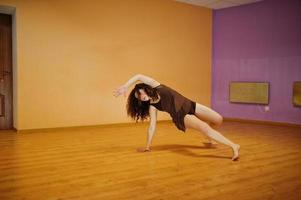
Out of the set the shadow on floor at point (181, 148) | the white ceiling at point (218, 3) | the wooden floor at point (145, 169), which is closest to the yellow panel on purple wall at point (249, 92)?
the white ceiling at point (218, 3)

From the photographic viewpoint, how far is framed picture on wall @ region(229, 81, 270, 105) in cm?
613

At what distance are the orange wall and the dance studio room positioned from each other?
0.06ft

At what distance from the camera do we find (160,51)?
6.28 meters

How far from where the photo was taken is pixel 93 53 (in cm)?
542

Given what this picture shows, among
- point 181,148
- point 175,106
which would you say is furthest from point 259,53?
point 175,106

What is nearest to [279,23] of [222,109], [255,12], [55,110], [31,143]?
[255,12]

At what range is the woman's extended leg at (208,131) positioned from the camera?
3084 millimetres

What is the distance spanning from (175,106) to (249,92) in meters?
3.59

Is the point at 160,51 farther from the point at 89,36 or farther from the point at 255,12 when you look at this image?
the point at 255,12

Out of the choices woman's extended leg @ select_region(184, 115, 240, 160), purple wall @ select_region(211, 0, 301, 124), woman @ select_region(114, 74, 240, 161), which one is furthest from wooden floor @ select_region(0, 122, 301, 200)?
purple wall @ select_region(211, 0, 301, 124)

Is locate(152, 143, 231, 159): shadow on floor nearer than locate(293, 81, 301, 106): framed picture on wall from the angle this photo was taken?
Yes

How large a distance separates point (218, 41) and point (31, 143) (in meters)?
4.72

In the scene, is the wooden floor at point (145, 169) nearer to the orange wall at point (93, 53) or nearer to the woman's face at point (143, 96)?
the woman's face at point (143, 96)

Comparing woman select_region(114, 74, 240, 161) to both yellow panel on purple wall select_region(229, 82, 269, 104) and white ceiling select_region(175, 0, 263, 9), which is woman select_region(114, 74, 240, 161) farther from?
white ceiling select_region(175, 0, 263, 9)
